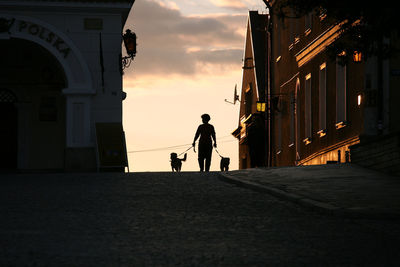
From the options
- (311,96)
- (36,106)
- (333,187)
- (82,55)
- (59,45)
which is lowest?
(333,187)

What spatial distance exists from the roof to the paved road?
3240 centimetres

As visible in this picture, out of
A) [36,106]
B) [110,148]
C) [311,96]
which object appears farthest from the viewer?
[36,106]

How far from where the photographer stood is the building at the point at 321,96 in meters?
26.2

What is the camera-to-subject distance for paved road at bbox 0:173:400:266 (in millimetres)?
9938

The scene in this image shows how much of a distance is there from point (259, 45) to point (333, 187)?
34.4 meters

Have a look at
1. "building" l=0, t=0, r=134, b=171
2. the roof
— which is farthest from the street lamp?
the roof

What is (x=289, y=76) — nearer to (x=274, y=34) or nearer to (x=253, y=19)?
(x=274, y=34)

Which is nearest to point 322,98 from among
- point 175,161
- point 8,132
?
point 175,161

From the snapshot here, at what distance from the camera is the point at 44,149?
3547 cm

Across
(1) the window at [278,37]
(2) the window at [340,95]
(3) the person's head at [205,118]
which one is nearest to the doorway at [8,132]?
(1) the window at [278,37]

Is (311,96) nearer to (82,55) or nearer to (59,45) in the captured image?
(82,55)

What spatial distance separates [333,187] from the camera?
58.5 feet

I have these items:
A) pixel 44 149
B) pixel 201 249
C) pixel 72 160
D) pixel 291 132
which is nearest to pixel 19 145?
pixel 44 149

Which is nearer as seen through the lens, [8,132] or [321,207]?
[321,207]
